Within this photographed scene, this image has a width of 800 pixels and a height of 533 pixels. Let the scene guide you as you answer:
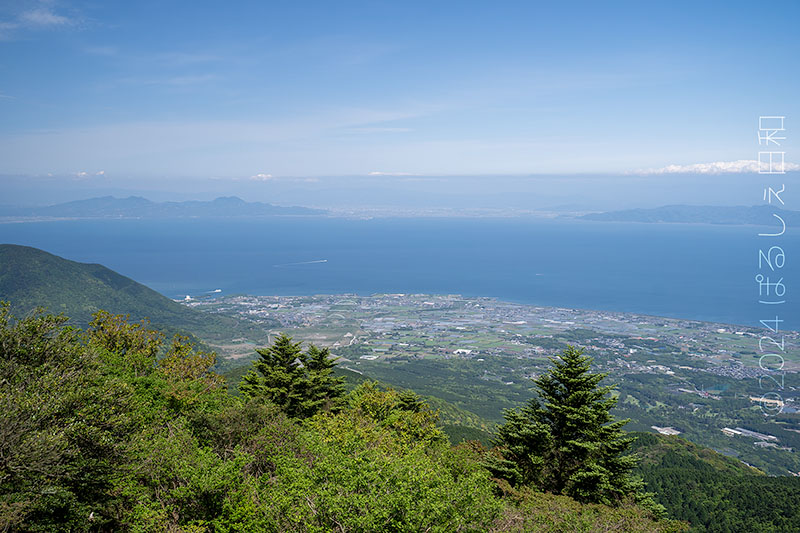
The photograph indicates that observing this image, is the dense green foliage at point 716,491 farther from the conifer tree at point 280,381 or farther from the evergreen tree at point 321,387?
the conifer tree at point 280,381

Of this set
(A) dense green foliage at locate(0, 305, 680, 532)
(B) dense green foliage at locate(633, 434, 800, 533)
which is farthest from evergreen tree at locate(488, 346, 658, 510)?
(B) dense green foliage at locate(633, 434, 800, 533)

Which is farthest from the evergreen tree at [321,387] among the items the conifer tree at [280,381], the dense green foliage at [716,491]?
the dense green foliage at [716,491]

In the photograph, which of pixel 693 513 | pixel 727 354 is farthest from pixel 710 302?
pixel 693 513

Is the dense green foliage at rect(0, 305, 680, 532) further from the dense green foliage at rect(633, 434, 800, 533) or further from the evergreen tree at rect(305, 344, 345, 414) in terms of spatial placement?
the dense green foliage at rect(633, 434, 800, 533)

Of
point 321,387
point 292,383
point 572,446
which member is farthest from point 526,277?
point 572,446

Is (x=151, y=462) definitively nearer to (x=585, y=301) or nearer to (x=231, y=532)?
(x=231, y=532)

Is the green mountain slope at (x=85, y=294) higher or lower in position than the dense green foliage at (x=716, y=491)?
higher
